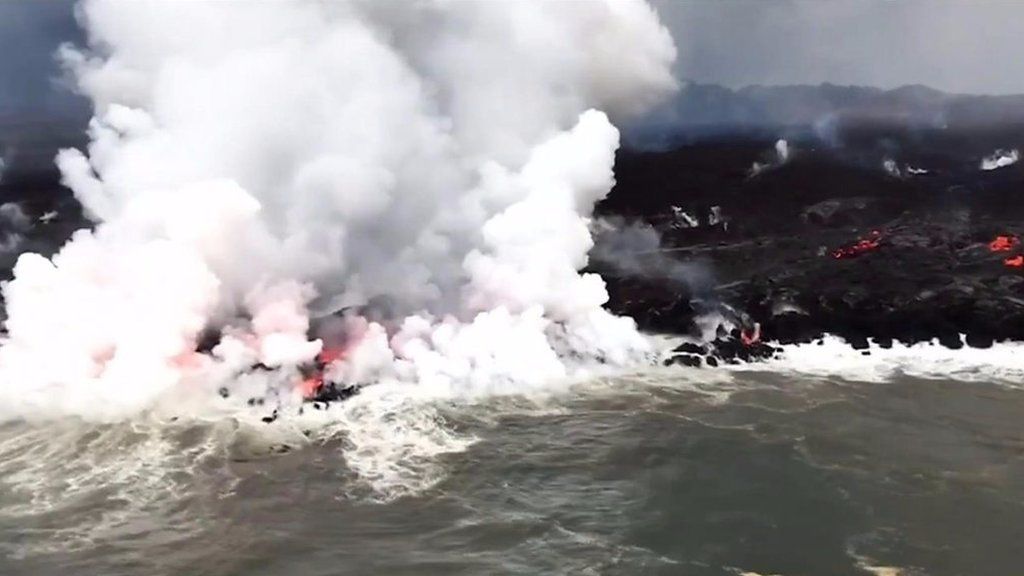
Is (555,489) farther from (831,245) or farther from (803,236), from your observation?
(803,236)

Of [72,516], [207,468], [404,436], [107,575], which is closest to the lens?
[107,575]

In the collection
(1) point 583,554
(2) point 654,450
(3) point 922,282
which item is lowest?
(1) point 583,554

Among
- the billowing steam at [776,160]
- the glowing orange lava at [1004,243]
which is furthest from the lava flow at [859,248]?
the billowing steam at [776,160]

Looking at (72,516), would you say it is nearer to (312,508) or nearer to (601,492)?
(312,508)

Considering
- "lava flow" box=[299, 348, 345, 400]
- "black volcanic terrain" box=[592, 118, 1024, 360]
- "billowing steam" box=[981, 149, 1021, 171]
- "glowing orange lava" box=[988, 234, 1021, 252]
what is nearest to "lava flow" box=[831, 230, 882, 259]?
"black volcanic terrain" box=[592, 118, 1024, 360]

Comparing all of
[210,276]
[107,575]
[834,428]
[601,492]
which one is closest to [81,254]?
[210,276]

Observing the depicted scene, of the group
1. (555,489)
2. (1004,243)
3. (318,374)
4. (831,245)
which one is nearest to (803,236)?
(831,245)
